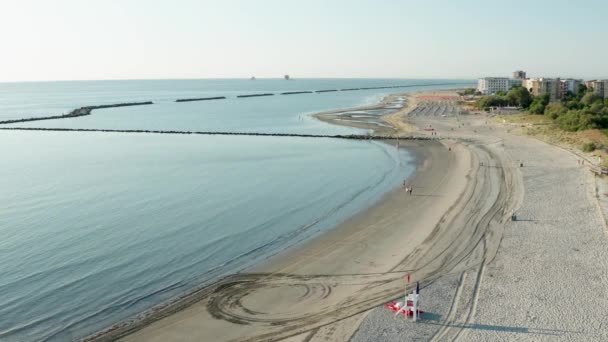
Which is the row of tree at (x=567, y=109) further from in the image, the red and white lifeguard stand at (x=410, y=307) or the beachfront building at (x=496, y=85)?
the red and white lifeguard stand at (x=410, y=307)

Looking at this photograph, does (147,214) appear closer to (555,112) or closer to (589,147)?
(589,147)

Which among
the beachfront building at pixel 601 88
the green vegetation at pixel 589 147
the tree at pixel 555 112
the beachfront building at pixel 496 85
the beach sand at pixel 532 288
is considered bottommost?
the beach sand at pixel 532 288

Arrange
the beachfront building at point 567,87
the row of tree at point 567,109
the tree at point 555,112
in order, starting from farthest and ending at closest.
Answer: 1. the beachfront building at point 567,87
2. the tree at point 555,112
3. the row of tree at point 567,109

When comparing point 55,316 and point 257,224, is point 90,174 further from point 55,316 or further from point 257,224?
point 55,316

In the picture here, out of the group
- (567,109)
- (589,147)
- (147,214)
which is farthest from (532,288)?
(567,109)

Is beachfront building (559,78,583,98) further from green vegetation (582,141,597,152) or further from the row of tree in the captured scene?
green vegetation (582,141,597,152)

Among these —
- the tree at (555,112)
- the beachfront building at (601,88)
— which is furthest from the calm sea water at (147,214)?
the beachfront building at (601,88)
